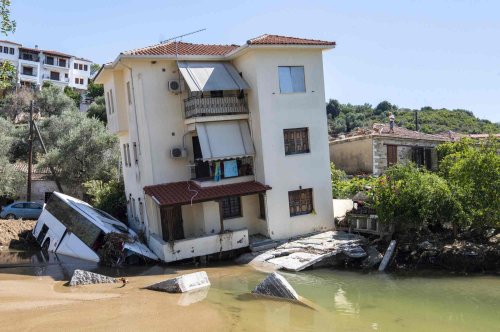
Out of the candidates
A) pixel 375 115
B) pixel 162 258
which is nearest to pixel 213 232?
pixel 162 258

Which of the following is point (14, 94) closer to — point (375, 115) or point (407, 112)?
point (375, 115)

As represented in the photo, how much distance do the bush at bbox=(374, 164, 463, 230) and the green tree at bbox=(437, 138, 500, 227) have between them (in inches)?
21.9

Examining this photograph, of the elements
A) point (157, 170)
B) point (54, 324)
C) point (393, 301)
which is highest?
point (157, 170)

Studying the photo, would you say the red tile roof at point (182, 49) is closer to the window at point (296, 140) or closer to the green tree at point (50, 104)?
the window at point (296, 140)

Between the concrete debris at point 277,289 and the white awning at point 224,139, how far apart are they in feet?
26.6

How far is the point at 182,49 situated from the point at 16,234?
14244mm

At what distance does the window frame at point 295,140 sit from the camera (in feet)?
74.5

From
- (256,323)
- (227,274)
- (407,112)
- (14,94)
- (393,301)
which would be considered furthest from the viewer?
(407,112)

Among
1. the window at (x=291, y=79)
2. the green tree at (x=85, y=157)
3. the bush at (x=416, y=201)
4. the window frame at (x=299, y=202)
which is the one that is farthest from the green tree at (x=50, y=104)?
the bush at (x=416, y=201)

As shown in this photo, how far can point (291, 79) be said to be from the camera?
22.7 meters

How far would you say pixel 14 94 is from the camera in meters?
63.3

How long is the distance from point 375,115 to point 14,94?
2062 inches

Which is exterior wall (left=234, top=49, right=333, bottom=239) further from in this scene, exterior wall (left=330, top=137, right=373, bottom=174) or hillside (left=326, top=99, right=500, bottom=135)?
hillside (left=326, top=99, right=500, bottom=135)

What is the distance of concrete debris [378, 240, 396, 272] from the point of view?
62.0ft
